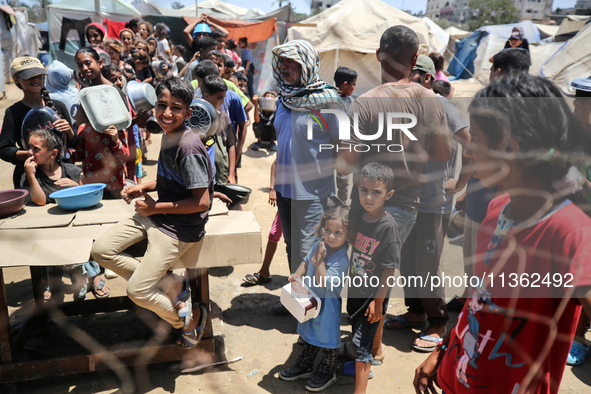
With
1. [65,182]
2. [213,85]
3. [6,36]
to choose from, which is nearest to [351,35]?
[213,85]

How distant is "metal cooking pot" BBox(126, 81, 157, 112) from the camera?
3.45 meters

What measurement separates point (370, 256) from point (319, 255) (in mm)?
267

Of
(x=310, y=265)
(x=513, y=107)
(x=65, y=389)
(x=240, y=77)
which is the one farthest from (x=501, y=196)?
(x=240, y=77)

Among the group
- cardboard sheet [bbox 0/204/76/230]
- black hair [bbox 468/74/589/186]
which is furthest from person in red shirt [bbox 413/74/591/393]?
cardboard sheet [bbox 0/204/76/230]

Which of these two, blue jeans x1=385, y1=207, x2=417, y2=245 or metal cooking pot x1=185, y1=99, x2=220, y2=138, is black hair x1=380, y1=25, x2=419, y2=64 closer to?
blue jeans x1=385, y1=207, x2=417, y2=245

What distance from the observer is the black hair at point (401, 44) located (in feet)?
6.89

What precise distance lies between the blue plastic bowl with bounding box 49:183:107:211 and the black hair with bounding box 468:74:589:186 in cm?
204

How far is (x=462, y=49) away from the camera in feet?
51.1

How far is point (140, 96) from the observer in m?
3.46

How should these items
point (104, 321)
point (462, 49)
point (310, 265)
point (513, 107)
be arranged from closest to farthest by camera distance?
point (513, 107), point (310, 265), point (104, 321), point (462, 49)

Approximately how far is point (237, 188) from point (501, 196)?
2.47 meters

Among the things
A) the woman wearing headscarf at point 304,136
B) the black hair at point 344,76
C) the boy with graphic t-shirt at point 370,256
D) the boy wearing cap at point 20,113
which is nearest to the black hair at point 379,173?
the boy with graphic t-shirt at point 370,256

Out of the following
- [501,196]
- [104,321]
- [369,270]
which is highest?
[501,196]

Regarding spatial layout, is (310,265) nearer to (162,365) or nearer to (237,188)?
(162,365)
